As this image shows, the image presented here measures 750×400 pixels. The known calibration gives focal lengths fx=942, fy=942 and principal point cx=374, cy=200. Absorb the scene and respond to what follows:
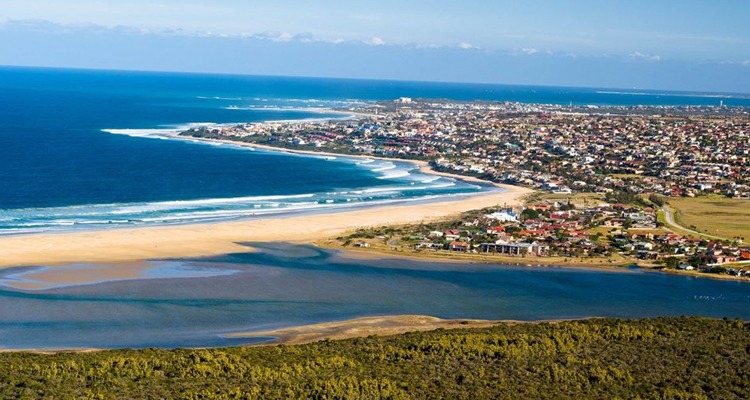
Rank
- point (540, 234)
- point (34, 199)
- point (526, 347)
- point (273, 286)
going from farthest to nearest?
point (34, 199)
point (540, 234)
point (273, 286)
point (526, 347)

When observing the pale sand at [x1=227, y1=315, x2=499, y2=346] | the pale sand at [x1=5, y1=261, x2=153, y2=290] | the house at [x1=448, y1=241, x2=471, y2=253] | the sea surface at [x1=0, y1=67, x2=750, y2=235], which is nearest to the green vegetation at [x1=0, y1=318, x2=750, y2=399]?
the pale sand at [x1=227, y1=315, x2=499, y2=346]

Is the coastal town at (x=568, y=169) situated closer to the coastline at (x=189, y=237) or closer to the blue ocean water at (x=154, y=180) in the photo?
the coastline at (x=189, y=237)

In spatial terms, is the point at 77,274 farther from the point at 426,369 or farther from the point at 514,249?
the point at 514,249

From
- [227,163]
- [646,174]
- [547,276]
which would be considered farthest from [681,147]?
[547,276]

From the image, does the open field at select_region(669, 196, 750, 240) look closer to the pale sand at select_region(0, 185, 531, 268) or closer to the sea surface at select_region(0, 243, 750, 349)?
the sea surface at select_region(0, 243, 750, 349)

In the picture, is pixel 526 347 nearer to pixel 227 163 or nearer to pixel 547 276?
pixel 547 276

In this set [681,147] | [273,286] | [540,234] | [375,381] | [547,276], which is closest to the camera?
[375,381]

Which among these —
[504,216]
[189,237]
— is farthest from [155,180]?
[504,216]
